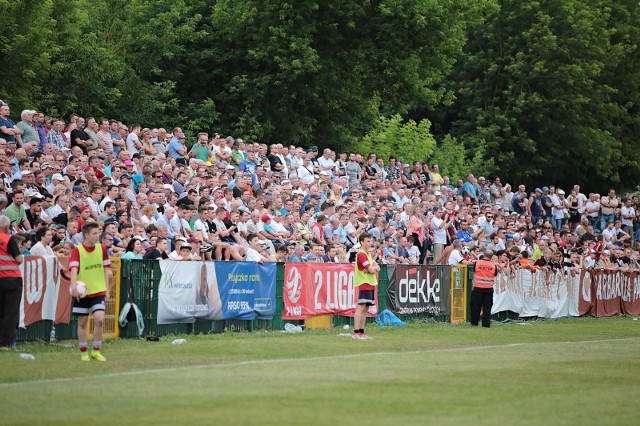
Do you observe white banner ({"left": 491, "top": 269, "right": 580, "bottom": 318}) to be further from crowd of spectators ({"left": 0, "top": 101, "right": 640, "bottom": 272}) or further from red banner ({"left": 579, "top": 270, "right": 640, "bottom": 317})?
red banner ({"left": 579, "top": 270, "right": 640, "bottom": 317})

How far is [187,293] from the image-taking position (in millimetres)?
22031

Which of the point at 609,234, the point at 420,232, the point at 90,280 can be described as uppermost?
the point at 609,234

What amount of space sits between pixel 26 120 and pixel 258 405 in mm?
14807

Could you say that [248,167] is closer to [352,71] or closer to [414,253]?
[414,253]

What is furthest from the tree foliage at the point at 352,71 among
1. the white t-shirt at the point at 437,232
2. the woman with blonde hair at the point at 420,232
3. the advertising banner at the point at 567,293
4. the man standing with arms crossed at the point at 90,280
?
the man standing with arms crossed at the point at 90,280

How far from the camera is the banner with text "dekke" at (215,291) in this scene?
21609 mm

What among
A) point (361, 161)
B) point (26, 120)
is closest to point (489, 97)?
point (361, 161)

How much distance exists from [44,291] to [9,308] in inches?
54.0

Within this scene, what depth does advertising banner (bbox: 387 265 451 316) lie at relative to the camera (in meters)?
28.4

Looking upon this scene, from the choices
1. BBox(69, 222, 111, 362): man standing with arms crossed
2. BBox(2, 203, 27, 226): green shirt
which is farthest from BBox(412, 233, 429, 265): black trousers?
BBox(69, 222, 111, 362): man standing with arms crossed

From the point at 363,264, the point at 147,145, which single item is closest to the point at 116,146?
the point at 147,145

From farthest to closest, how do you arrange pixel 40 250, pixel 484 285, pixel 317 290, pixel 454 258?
pixel 454 258 < pixel 484 285 < pixel 317 290 < pixel 40 250

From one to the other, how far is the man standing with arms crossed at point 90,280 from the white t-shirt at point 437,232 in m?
18.1

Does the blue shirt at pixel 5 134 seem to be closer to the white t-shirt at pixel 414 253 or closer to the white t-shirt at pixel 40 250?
the white t-shirt at pixel 40 250
